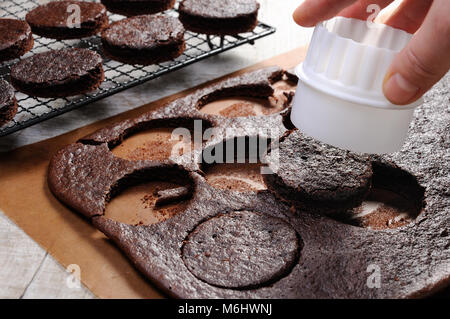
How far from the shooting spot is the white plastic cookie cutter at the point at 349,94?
101cm

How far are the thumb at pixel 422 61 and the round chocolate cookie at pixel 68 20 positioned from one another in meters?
1.50

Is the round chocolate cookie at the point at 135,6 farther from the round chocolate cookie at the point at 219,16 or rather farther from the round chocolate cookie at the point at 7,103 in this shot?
the round chocolate cookie at the point at 7,103

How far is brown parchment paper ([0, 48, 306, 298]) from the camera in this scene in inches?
48.7

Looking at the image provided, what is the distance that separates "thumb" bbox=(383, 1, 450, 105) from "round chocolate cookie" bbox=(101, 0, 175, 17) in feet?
5.15

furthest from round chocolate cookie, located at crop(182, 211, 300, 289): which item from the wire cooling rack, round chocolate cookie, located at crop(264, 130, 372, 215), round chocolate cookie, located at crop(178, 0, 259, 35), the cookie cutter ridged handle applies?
round chocolate cookie, located at crop(178, 0, 259, 35)

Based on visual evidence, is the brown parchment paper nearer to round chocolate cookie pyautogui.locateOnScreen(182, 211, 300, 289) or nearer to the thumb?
round chocolate cookie pyautogui.locateOnScreen(182, 211, 300, 289)

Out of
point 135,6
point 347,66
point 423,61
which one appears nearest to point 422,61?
point 423,61

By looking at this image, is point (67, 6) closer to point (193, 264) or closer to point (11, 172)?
point (11, 172)

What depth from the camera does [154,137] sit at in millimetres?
1743

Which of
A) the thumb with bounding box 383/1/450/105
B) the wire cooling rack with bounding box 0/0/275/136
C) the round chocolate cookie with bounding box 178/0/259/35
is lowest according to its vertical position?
the wire cooling rack with bounding box 0/0/275/136

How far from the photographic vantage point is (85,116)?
1.89 metres

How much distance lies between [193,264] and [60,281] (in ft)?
1.09

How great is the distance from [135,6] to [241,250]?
1.45 meters
